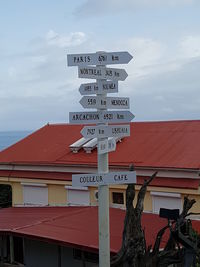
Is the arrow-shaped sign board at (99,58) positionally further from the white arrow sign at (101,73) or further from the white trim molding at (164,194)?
the white trim molding at (164,194)

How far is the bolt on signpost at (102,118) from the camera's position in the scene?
638 centimetres

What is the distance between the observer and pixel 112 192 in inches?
643

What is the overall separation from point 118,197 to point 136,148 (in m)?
1.92

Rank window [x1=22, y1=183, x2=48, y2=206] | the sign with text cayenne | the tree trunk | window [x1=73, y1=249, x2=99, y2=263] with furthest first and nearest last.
Answer: window [x1=22, y1=183, x2=48, y2=206] → window [x1=73, y1=249, x2=99, y2=263] → the tree trunk → the sign with text cayenne

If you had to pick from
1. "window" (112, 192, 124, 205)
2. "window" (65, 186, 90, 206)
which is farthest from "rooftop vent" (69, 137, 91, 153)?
"window" (112, 192, 124, 205)

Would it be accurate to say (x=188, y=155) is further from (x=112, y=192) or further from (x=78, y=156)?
(x=78, y=156)

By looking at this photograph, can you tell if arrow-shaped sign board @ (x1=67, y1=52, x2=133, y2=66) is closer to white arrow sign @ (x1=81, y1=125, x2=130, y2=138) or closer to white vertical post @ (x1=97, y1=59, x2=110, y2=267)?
white arrow sign @ (x1=81, y1=125, x2=130, y2=138)

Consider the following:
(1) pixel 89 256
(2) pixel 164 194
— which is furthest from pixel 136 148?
(1) pixel 89 256

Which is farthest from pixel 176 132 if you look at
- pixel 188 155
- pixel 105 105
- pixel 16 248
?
pixel 105 105

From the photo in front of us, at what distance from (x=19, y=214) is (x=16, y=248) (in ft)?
3.25

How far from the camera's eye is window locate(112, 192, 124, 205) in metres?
16.1

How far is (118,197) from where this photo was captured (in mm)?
16203

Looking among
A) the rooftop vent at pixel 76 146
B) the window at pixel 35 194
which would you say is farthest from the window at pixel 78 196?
the rooftop vent at pixel 76 146

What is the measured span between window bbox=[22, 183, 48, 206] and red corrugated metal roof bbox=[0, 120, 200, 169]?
914 millimetres
